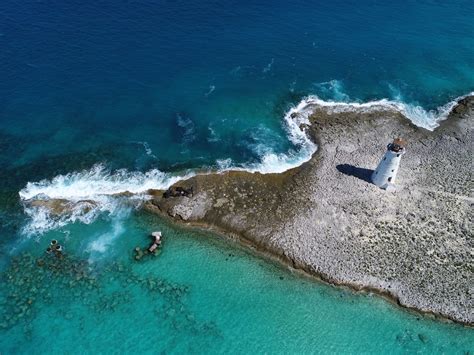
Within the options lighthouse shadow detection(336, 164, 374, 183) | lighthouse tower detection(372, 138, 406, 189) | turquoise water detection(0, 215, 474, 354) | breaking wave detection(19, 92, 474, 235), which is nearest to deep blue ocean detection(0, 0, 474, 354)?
turquoise water detection(0, 215, 474, 354)

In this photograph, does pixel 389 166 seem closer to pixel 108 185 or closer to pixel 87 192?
pixel 108 185

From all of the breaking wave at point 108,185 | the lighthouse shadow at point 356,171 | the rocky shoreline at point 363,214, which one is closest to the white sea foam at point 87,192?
the breaking wave at point 108,185

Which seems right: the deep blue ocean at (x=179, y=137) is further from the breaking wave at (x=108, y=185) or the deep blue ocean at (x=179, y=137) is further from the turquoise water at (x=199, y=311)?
the breaking wave at (x=108, y=185)

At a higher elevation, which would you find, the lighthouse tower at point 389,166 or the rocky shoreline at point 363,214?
the lighthouse tower at point 389,166

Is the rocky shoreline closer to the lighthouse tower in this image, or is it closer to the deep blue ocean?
the lighthouse tower

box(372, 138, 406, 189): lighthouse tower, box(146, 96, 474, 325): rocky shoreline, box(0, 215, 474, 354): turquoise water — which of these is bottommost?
box(0, 215, 474, 354): turquoise water

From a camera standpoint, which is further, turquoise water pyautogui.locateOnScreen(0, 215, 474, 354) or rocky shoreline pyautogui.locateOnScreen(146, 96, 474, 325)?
rocky shoreline pyautogui.locateOnScreen(146, 96, 474, 325)

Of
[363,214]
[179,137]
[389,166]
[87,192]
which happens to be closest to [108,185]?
[87,192]
